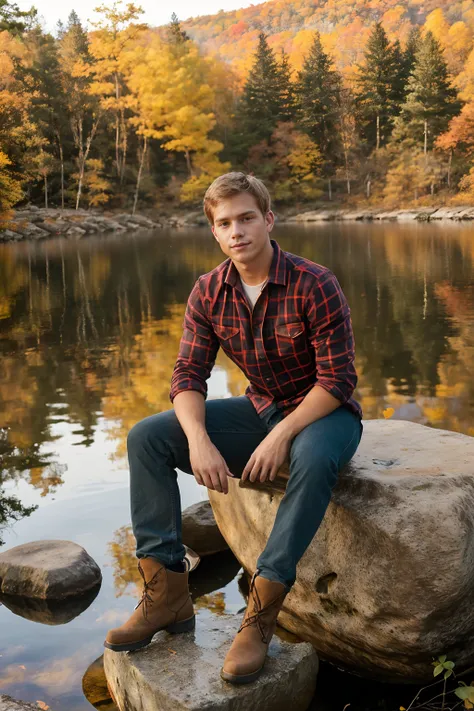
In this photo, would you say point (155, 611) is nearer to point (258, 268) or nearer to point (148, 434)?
point (148, 434)

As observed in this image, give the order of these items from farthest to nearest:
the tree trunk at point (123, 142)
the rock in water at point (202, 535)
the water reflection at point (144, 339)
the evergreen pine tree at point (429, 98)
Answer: the evergreen pine tree at point (429, 98) → the tree trunk at point (123, 142) → the water reflection at point (144, 339) → the rock in water at point (202, 535)

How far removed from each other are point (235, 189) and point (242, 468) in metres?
0.89

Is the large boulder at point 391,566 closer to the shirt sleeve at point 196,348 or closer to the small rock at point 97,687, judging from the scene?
the shirt sleeve at point 196,348

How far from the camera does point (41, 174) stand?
33281 mm

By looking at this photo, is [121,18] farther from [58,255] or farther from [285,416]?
[285,416]

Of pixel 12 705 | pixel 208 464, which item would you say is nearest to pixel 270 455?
pixel 208 464

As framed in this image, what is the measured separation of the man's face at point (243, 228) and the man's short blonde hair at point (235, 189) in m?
0.01

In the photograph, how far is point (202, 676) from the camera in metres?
2.12

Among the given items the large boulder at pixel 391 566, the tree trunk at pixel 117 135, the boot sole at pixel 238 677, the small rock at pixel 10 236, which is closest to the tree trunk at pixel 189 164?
the tree trunk at pixel 117 135

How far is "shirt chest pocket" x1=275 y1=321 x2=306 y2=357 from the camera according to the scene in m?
2.48

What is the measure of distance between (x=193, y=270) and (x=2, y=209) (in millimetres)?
12645

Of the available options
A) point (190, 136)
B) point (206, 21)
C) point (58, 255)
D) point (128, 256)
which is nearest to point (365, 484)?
point (128, 256)

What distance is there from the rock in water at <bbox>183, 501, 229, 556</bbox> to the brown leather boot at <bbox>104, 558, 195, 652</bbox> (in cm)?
100

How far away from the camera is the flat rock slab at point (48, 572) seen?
2.99m
